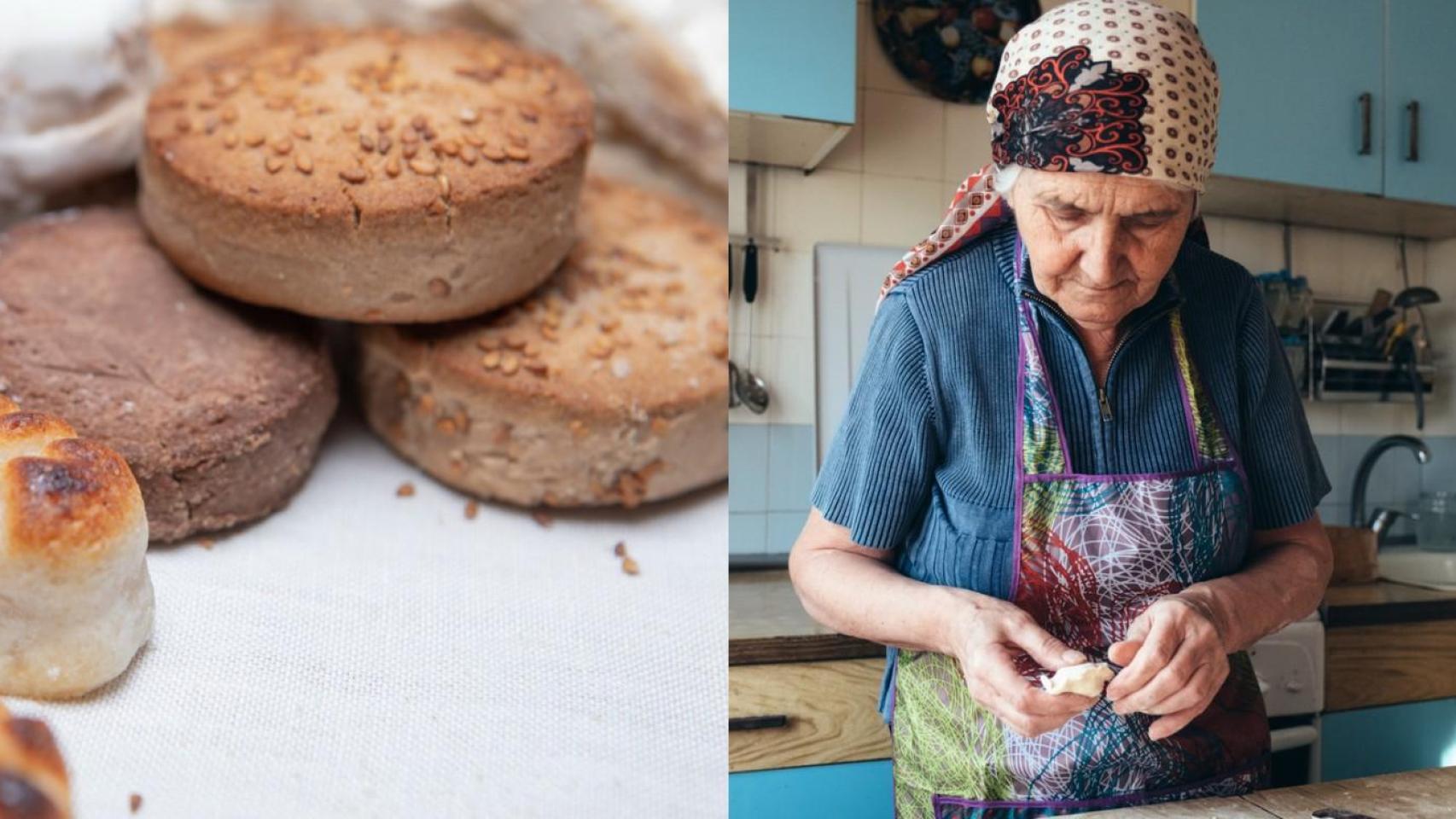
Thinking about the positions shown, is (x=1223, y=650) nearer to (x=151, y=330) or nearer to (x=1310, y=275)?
(x=1310, y=275)

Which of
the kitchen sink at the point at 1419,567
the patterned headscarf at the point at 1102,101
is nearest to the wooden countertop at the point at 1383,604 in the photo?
the kitchen sink at the point at 1419,567

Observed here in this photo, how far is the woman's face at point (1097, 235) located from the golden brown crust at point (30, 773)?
821 millimetres

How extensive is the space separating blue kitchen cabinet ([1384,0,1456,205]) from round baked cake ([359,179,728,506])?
985 millimetres

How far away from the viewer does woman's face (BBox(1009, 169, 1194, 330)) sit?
90cm

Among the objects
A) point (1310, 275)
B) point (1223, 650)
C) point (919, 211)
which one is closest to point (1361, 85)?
point (1310, 275)

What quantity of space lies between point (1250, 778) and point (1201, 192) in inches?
22.9

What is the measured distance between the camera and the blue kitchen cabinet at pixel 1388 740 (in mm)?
1286

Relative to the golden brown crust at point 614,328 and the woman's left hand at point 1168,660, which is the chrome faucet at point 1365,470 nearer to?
the woman's left hand at point 1168,660

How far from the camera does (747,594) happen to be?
1.03 meters

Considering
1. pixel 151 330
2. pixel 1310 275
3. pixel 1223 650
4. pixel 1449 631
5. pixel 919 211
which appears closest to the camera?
pixel 151 330

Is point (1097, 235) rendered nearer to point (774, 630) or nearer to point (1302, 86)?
point (774, 630)

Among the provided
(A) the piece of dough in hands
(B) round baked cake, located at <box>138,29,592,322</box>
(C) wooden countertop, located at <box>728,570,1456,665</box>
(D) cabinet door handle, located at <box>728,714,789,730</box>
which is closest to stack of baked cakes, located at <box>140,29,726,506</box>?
(B) round baked cake, located at <box>138,29,592,322</box>

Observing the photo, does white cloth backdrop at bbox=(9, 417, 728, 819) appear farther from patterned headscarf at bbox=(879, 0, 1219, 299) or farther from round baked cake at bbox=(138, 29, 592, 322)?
patterned headscarf at bbox=(879, 0, 1219, 299)

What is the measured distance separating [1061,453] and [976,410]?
88mm
